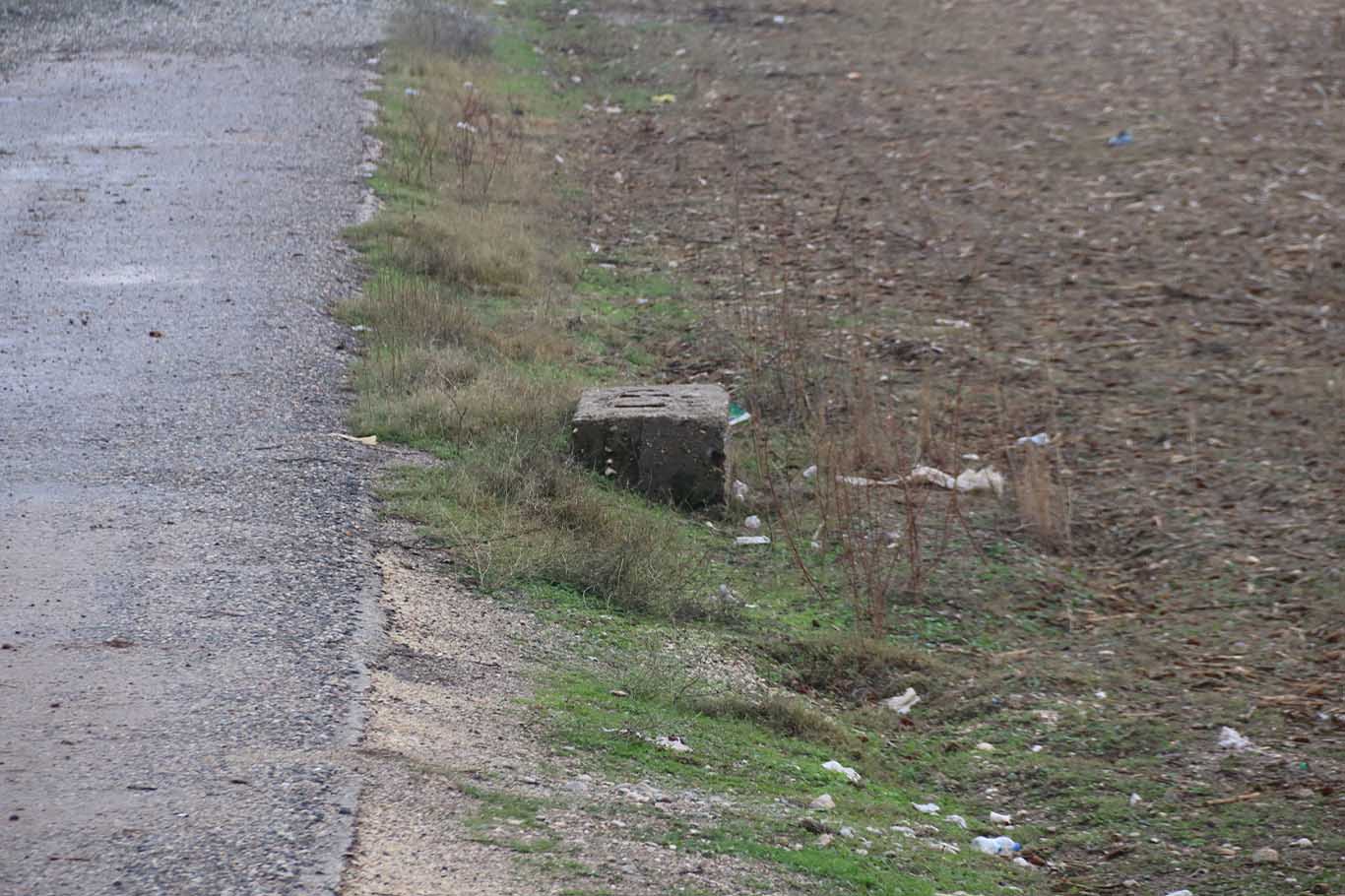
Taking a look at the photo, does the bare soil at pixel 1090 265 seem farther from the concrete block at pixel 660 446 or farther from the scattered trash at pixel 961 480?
the concrete block at pixel 660 446

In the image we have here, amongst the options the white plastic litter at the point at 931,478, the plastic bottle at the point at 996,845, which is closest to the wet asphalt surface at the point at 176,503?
the plastic bottle at the point at 996,845

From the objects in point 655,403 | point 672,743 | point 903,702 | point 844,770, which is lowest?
point 903,702

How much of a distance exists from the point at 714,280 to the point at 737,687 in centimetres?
505

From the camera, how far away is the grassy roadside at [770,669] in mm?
4105

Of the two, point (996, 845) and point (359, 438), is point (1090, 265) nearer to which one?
point (359, 438)

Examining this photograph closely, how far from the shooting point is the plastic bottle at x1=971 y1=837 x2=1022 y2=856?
4.24m

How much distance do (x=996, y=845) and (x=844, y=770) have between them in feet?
1.56

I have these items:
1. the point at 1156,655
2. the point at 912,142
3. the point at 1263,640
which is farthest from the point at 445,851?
the point at 912,142

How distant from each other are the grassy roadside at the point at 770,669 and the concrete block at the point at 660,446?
133 millimetres

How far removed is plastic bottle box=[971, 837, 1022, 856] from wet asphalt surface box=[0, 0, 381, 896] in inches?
66.7

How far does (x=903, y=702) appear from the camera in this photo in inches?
205

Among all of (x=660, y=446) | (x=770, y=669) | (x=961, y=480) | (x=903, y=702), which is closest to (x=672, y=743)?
(x=770, y=669)

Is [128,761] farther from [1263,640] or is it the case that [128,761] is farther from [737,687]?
[1263,640]

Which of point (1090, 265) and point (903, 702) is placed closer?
point (903, 702)
